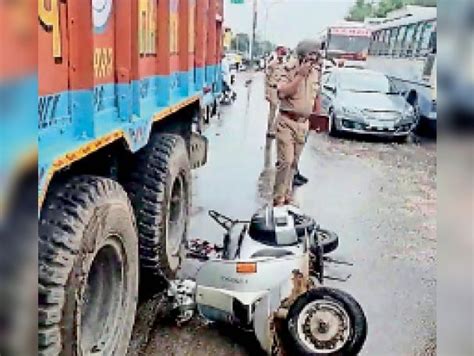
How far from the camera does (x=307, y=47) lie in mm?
6105

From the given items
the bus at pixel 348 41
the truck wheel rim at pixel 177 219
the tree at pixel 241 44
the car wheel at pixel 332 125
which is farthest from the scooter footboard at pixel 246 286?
the tree at pixel 241 44

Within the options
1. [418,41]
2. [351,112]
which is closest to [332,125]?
[351,112]

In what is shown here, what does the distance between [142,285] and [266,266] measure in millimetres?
1364

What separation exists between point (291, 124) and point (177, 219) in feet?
6.00

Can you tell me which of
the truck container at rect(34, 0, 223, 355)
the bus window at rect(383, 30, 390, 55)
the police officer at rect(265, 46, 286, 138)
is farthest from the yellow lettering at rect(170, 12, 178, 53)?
the bus window at rect(383, 30, 390, 55)

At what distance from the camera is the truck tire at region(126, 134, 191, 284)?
4.38 meters

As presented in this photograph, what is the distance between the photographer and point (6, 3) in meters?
1.12

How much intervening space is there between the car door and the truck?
10.1 m

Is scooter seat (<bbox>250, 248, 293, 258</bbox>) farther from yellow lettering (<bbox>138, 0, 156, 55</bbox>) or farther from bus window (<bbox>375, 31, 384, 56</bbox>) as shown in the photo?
bus window (<bbox>375, 31, 384, 56</bbox>)

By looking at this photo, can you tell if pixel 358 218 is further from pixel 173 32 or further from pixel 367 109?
pixel 367 109

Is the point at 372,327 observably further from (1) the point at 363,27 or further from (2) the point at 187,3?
(1) the point at 363,27

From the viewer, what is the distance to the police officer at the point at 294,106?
622 centimetres

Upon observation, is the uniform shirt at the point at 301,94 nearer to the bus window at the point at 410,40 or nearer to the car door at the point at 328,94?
the car door at the point at 328,94

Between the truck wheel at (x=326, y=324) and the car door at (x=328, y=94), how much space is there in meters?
11.8
